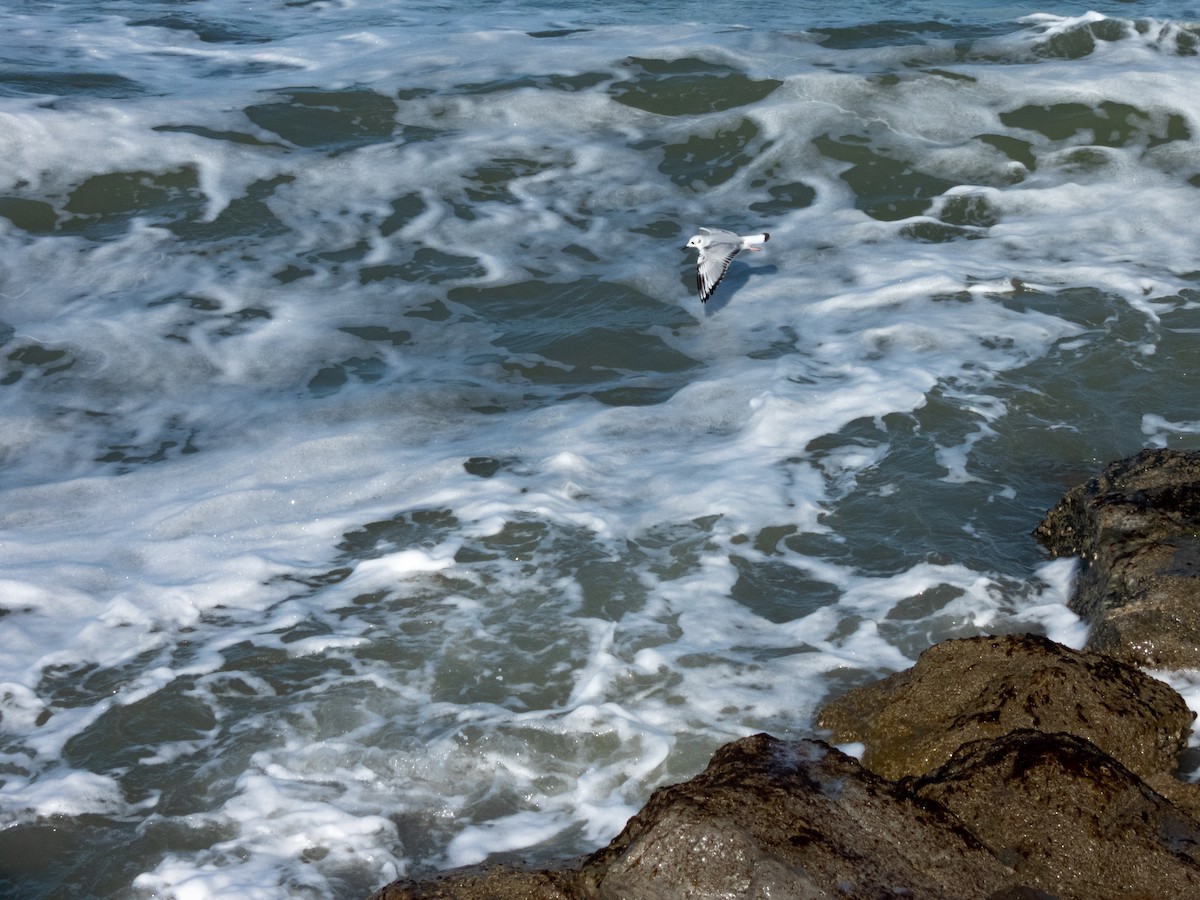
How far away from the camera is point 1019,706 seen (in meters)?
3.23

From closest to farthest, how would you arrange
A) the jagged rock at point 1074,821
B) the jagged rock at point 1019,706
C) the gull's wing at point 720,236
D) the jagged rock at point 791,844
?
the jagged rock at point 791,844 < the jagged rock at point 1074,821 < the jagged rock at point 1019,706 < the gull's wing at point 720,236

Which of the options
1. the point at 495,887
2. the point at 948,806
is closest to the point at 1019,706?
the point at 948,806

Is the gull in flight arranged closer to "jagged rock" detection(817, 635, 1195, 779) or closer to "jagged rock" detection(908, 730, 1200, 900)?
"jagged rock" detection(817, 635, 1195, 779)

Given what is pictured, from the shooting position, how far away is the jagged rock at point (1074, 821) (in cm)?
265

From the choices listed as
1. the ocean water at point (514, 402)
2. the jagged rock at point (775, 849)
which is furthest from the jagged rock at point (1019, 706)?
the jagged rock at point (775, 849)

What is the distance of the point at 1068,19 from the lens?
1335cm

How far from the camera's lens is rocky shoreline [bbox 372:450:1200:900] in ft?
→ 8.22

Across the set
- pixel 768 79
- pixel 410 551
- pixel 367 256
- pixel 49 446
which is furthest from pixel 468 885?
pixel 768 79

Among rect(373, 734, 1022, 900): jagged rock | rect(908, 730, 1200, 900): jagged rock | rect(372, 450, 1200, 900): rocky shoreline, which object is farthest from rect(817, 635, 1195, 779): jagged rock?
rect(373, 734, 1022, 900): jagged rock

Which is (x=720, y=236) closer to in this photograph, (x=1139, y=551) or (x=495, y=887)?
(x=1139, y=551)

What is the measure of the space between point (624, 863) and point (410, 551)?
8.96ft

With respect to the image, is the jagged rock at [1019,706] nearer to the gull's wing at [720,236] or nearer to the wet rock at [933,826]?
the wet rock at [933,826]

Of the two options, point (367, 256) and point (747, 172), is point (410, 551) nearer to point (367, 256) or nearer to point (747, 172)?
point (367, 256)

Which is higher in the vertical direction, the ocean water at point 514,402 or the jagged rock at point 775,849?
the jagged rock at point 775,849
